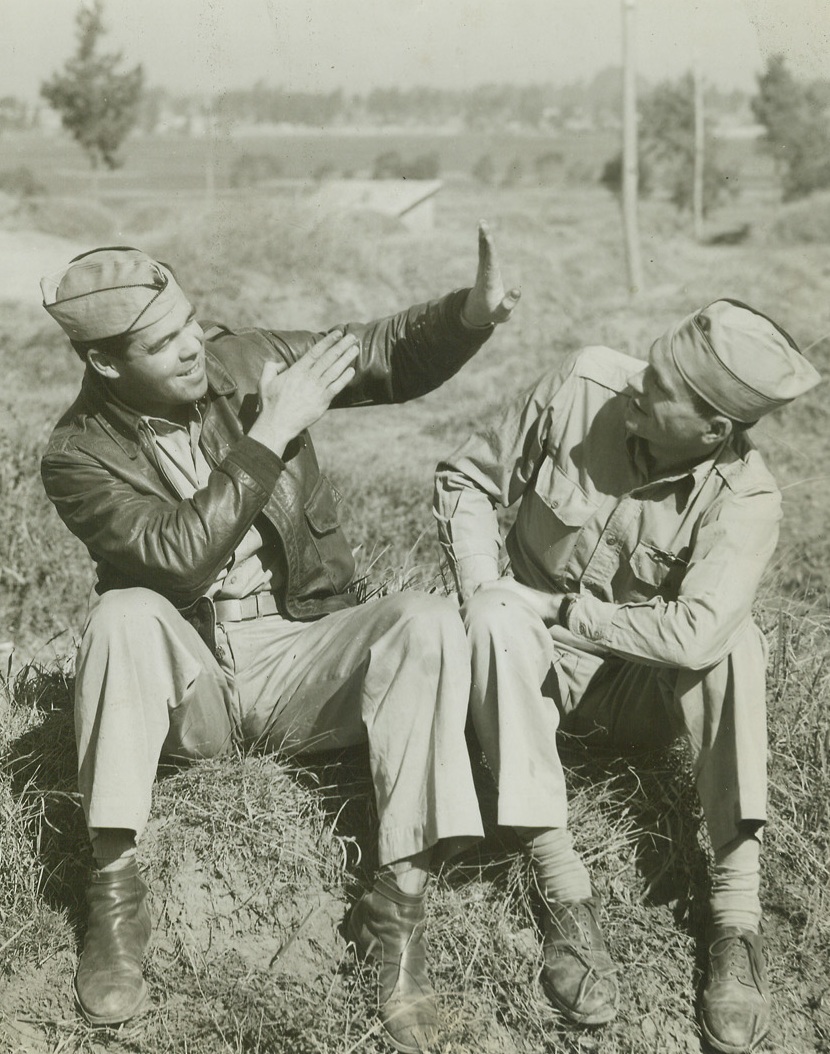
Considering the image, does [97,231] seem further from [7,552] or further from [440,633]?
[440,633]

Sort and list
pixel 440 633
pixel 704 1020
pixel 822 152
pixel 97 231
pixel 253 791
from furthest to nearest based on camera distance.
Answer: pixel 822 152
pixel 97 231
pixel 253 791
pixel 704 1020
pixel 440 633

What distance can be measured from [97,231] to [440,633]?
22211mm

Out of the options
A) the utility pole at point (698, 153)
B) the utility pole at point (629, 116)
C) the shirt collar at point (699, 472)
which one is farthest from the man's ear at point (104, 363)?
the utility pole at point (698, 153)

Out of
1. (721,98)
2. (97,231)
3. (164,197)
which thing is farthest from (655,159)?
(721,98)

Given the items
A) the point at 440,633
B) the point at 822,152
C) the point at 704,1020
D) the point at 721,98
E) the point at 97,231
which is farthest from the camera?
the point at 721,98

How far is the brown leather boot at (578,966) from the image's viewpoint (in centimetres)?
298

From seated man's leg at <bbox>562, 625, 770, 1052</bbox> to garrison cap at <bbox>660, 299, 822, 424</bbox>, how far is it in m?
0.60

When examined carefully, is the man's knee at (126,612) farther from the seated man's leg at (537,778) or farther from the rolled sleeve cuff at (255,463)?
the seated man's leg at (537,778)

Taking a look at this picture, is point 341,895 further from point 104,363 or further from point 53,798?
point 104,363

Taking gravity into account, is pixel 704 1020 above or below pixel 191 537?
below

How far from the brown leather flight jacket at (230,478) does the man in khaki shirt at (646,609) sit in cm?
38

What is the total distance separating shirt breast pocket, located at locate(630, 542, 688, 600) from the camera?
3283 millimetres

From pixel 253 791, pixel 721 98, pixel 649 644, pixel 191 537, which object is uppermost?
pixel 721 98

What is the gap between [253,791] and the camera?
340cm
